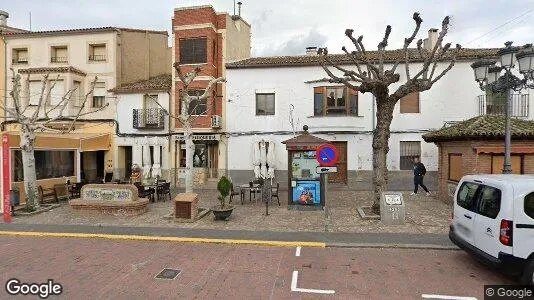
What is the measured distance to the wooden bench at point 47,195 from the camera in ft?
43.6

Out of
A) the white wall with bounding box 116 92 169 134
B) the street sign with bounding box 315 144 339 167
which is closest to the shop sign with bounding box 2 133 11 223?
the white wall with bounding box 116 92 169 134

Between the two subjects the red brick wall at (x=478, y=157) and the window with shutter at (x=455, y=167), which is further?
the window with shutter at (x=455, y=167)

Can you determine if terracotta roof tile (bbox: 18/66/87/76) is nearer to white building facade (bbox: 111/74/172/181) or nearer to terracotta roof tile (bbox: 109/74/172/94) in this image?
terracotta roof tile (bbox: 109/74/172/94)

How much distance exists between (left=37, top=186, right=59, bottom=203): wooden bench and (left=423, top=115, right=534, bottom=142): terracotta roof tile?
1615 centimetres

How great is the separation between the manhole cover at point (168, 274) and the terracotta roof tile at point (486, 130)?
10.7 metres

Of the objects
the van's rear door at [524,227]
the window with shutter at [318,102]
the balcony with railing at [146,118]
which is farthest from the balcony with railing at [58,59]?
the van's rear door at [524,227]

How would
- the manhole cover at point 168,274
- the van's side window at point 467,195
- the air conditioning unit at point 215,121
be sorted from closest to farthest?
the manhole cover at point 168,274, the van's side window at point 467,195, the air conditioning unit at point 215,121

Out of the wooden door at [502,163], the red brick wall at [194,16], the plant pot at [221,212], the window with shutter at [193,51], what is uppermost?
the red brick wall at [194,16]

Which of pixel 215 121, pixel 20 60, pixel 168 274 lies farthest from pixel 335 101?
pixel 20 60

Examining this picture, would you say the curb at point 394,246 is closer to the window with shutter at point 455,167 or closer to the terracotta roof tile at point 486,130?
the terracotta roof tile at point 486,130

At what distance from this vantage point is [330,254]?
736cm

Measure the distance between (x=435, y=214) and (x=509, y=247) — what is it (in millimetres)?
6029

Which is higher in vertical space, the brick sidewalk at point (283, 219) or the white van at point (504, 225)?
the white van at point (504, 225)

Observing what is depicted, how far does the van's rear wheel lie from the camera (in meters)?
5.24
